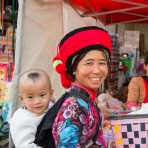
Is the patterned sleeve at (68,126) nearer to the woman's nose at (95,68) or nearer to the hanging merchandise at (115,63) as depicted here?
the woman's nose at (95,68)

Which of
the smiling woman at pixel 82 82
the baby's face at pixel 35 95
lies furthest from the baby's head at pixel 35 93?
the smiling woman at pixel 82 82

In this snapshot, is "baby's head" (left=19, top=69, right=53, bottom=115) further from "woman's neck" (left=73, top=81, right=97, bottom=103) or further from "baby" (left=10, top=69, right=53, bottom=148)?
"woman's neck" (left=73, top=81, right=97, bottom=103)

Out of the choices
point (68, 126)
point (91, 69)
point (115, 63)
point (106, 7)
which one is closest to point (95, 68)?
point (91, 69)

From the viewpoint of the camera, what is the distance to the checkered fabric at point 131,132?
246 centimetres

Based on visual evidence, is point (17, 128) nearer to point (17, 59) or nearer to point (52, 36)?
point (17, 59)

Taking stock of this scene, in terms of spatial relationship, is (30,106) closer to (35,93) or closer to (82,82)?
(35,93)

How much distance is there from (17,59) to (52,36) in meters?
0.55

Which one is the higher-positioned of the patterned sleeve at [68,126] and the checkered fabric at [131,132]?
the patterned sleeve at [68,126]

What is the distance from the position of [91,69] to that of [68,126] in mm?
329

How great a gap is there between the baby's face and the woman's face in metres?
0.52

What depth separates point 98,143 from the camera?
189cm

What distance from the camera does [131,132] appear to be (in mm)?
2484

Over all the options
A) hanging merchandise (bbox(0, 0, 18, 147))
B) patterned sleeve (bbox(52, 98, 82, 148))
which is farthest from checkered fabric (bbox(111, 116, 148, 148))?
hanging merchandise (bbox(0, 0, 18, 147))

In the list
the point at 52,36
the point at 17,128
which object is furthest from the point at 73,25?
the point at 17,128
